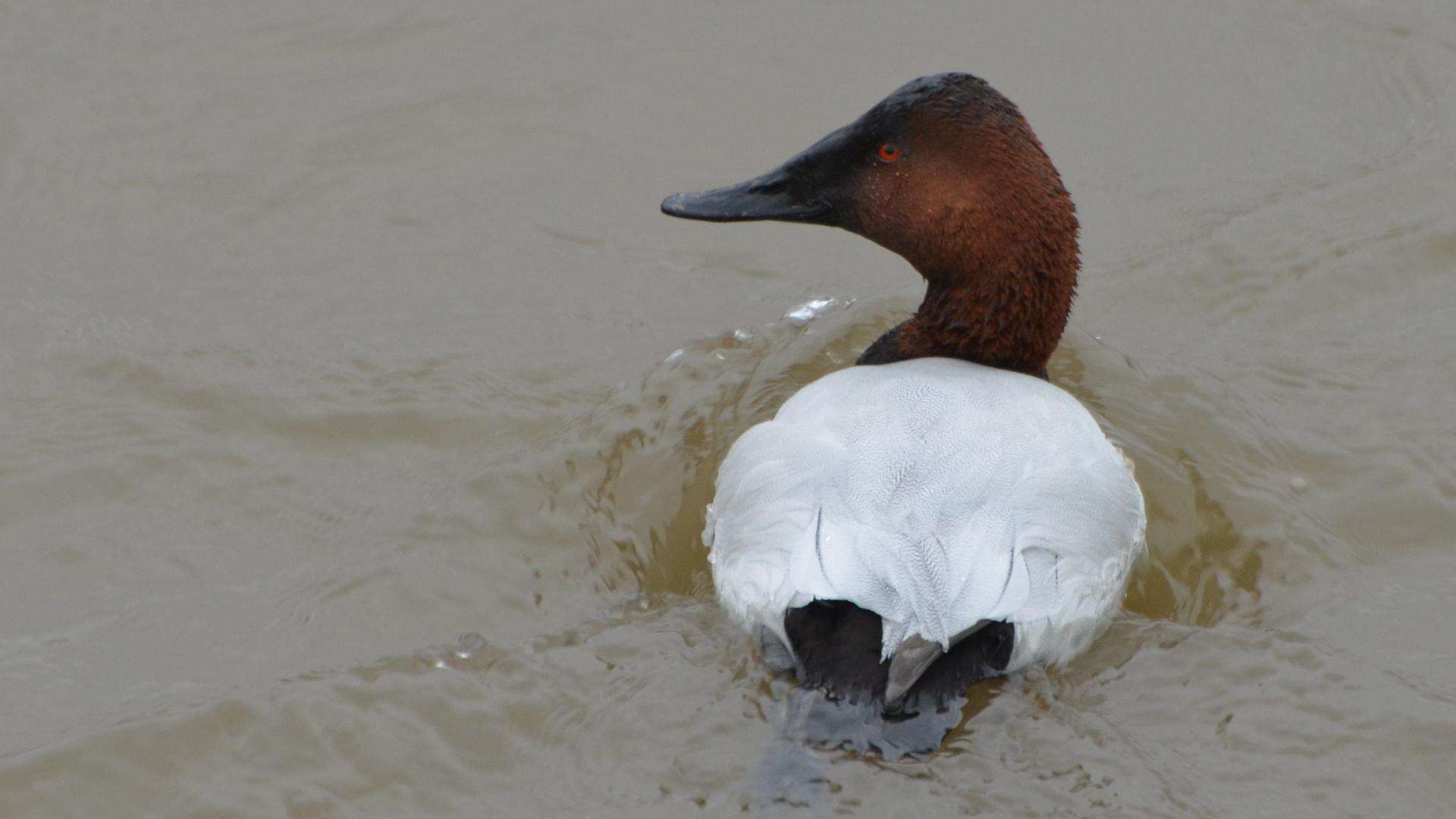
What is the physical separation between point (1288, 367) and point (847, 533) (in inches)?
104

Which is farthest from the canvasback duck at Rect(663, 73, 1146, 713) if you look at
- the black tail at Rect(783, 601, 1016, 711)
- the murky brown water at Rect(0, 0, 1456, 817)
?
the murky brown water at Rect(0, 0, 1456, 817)

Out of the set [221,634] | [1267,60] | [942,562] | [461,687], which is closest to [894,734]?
[942,562]


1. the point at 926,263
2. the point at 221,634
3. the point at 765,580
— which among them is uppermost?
the point at 926,263

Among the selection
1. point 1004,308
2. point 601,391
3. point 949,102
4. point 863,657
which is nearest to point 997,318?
point 1004,308

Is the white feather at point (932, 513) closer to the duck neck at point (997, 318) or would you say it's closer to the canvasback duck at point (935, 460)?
the canvasback duck at point (935, 460)

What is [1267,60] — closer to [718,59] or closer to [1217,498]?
[718,59]

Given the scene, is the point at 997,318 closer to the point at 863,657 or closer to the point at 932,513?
the point at 932,513

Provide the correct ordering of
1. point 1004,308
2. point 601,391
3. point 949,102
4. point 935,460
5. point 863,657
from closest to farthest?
point 863,657 < point 935,460 < point 949,102 < point 1004,308 < point 601,391

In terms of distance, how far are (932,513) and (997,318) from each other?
3.54 ft

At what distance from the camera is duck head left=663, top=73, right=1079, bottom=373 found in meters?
4.52

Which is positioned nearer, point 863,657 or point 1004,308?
point 863,657

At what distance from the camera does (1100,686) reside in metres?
3.96

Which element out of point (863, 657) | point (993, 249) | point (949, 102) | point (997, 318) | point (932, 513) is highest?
point (949, 102)

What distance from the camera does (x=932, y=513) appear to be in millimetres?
3752
